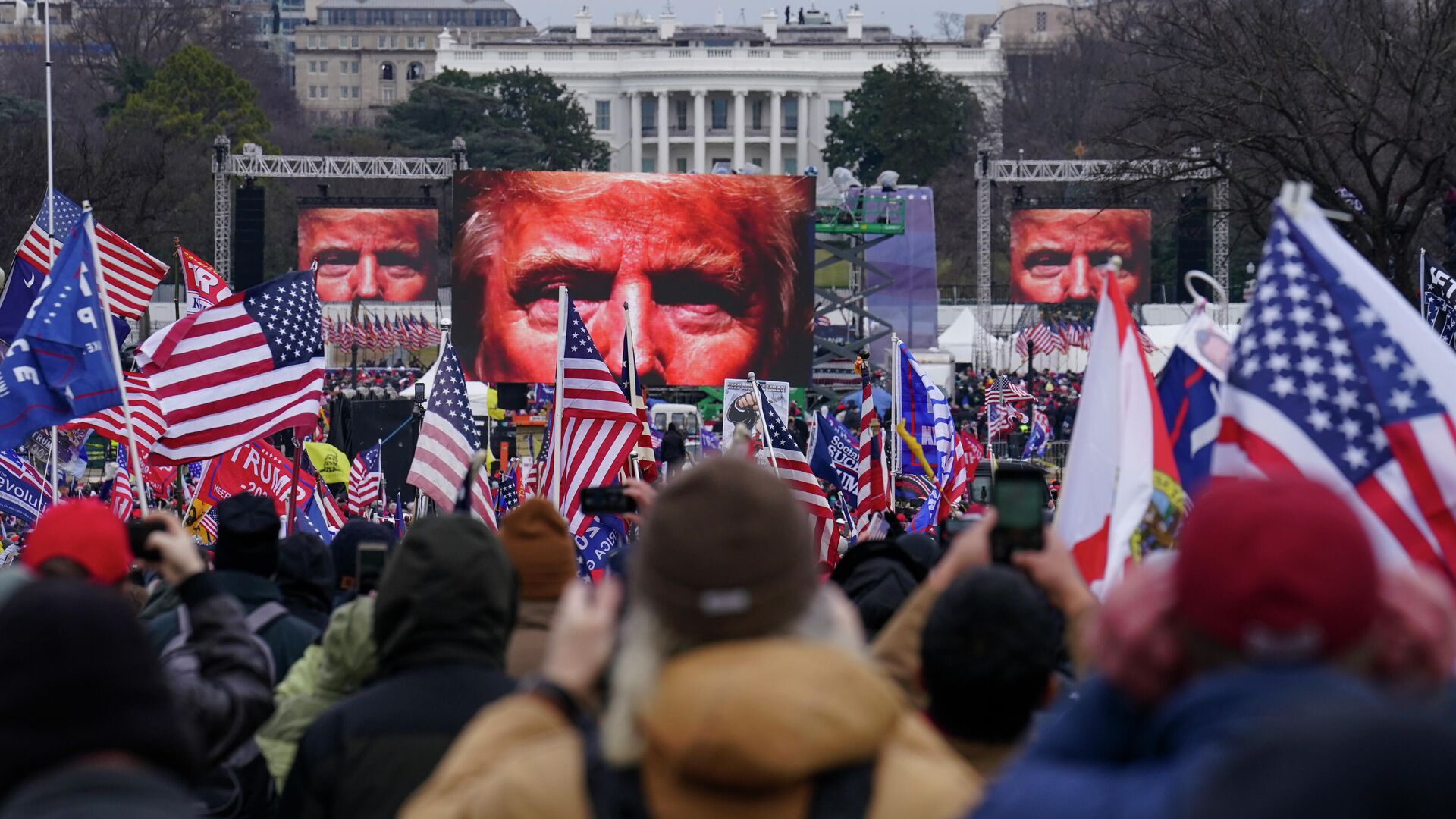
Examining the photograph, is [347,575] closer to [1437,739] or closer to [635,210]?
[1437,739]

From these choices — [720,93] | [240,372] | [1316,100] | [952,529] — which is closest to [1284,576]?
[952,529]

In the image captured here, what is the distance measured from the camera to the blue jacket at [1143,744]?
1.90 m

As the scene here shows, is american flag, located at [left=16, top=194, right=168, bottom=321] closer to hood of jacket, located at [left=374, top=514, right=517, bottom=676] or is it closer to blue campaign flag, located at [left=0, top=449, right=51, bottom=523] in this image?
blue campaign flag, located at [left=0, top=449, right=51, bottom=523]

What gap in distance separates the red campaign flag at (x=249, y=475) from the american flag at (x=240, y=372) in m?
2.63

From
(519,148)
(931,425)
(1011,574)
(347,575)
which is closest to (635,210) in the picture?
(931,425)

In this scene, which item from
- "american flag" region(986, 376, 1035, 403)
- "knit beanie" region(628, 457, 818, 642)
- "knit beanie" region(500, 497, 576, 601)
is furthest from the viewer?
"american flag" region(986, 376, 1035, 403)

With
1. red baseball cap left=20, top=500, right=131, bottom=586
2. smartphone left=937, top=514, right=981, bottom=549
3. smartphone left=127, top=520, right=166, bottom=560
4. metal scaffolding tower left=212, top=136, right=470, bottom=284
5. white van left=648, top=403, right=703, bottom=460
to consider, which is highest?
metal scaffolding tower left=212, top=136, right=470, bottom=284

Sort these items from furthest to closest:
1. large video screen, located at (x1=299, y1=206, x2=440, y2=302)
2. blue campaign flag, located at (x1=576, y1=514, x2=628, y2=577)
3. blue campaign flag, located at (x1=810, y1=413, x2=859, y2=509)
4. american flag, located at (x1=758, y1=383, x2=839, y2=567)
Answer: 1. large video screen, located at (x1=299, y1=206, x2=440, y2=302)
2. blue campaign flag, located at (x1=810, y1=413, x2=859, y2=509)
3. american flag, located at (x1=758, y1=383, x2=839, y2=567)
4. blue campaign flag, located at (x1=576, y1=514, x2=628, y2=577)

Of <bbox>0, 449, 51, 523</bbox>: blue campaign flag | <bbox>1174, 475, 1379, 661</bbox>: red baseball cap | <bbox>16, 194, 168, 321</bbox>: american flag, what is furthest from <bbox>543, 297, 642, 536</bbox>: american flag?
<bbox>1174, 475, 1379, 661</bbox>: red baseball cap

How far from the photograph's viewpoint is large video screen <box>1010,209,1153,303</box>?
1906 inches

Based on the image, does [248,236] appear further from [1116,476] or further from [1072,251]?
[1116,476]

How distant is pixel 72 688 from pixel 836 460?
1403 centimetres

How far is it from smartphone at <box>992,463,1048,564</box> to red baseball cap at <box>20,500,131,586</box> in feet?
4.98

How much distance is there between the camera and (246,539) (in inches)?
199
